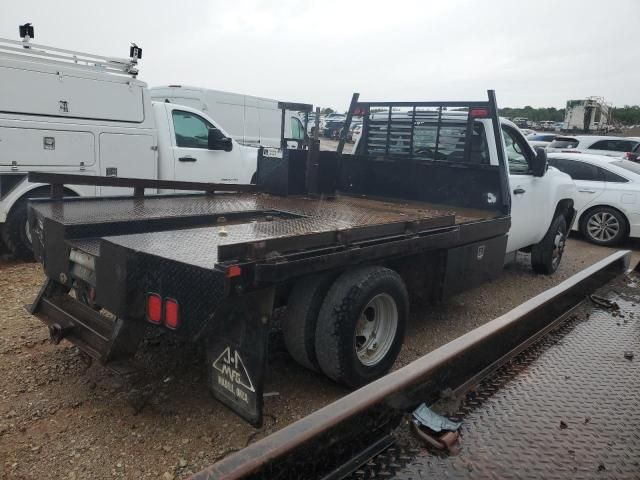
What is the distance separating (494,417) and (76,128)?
6063 millimetres

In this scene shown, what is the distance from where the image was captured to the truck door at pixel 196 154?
7949mm

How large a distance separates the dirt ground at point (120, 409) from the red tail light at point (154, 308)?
0.58 m

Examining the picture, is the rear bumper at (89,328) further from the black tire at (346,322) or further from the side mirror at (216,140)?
the side mirror at (216,140)

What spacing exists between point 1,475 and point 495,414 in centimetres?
235

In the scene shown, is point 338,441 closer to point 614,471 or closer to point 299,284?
point 614,471

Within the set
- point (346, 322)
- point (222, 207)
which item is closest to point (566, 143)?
point (222, 207)

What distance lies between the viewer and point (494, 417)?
7.69 feet

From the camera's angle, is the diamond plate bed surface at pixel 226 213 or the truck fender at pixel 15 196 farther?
the truck fender at pixel 15 196

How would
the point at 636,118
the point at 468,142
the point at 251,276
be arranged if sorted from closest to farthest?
the point at 251,276 < the point at 468,142 < the point at 636,118

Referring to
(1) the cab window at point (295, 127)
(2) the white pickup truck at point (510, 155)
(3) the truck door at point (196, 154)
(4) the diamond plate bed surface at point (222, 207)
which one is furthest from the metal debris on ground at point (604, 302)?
(1) the cab window at point (295, 127)

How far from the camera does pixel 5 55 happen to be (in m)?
6.05

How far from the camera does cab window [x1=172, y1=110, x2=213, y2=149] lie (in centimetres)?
804

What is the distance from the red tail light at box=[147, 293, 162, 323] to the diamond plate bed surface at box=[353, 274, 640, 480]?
4.31 feet

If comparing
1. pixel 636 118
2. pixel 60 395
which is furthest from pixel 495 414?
pixel 636 118
